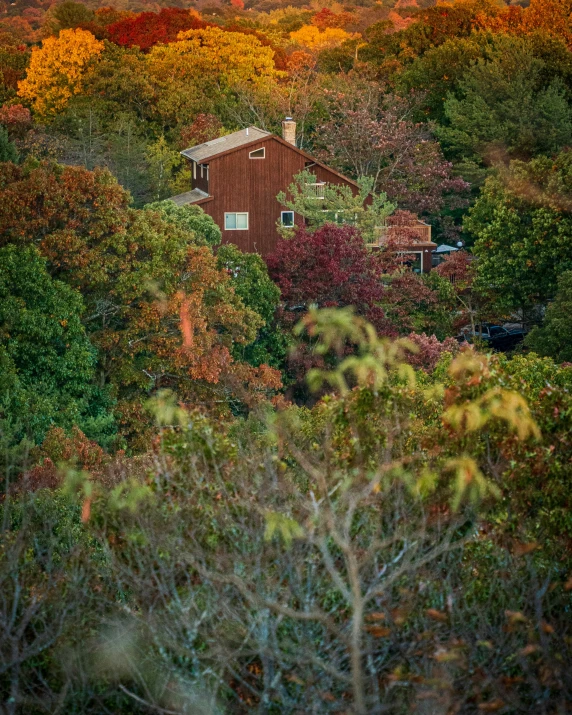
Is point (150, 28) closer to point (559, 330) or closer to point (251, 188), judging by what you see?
point (251, 188)

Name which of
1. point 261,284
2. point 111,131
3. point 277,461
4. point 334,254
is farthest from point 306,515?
point 111,131

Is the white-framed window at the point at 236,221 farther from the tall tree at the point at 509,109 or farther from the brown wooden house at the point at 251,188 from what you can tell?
the tall tree at the point at 509,109

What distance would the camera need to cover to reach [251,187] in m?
42.1

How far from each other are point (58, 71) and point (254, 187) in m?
26.1

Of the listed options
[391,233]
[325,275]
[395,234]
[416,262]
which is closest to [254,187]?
[391,233]

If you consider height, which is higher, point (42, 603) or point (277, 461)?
point (277, 461)

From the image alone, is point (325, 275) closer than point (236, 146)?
Yes

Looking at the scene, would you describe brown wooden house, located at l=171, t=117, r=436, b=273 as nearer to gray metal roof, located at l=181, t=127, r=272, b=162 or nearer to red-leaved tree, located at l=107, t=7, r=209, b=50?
gray metal roof, located at l=181, t=127, r=272, b=162

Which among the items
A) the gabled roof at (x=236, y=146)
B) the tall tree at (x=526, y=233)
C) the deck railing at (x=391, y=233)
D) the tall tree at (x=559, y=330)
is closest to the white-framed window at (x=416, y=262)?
the deck railing at (x=391, y=233)

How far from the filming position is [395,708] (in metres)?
7.88

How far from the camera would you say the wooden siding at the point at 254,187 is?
138 ft

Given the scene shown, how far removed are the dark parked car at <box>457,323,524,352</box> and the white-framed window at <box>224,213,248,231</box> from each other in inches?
331

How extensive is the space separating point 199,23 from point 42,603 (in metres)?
70.3

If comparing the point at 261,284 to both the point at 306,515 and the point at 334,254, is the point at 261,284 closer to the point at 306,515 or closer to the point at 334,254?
the point at 334,254
